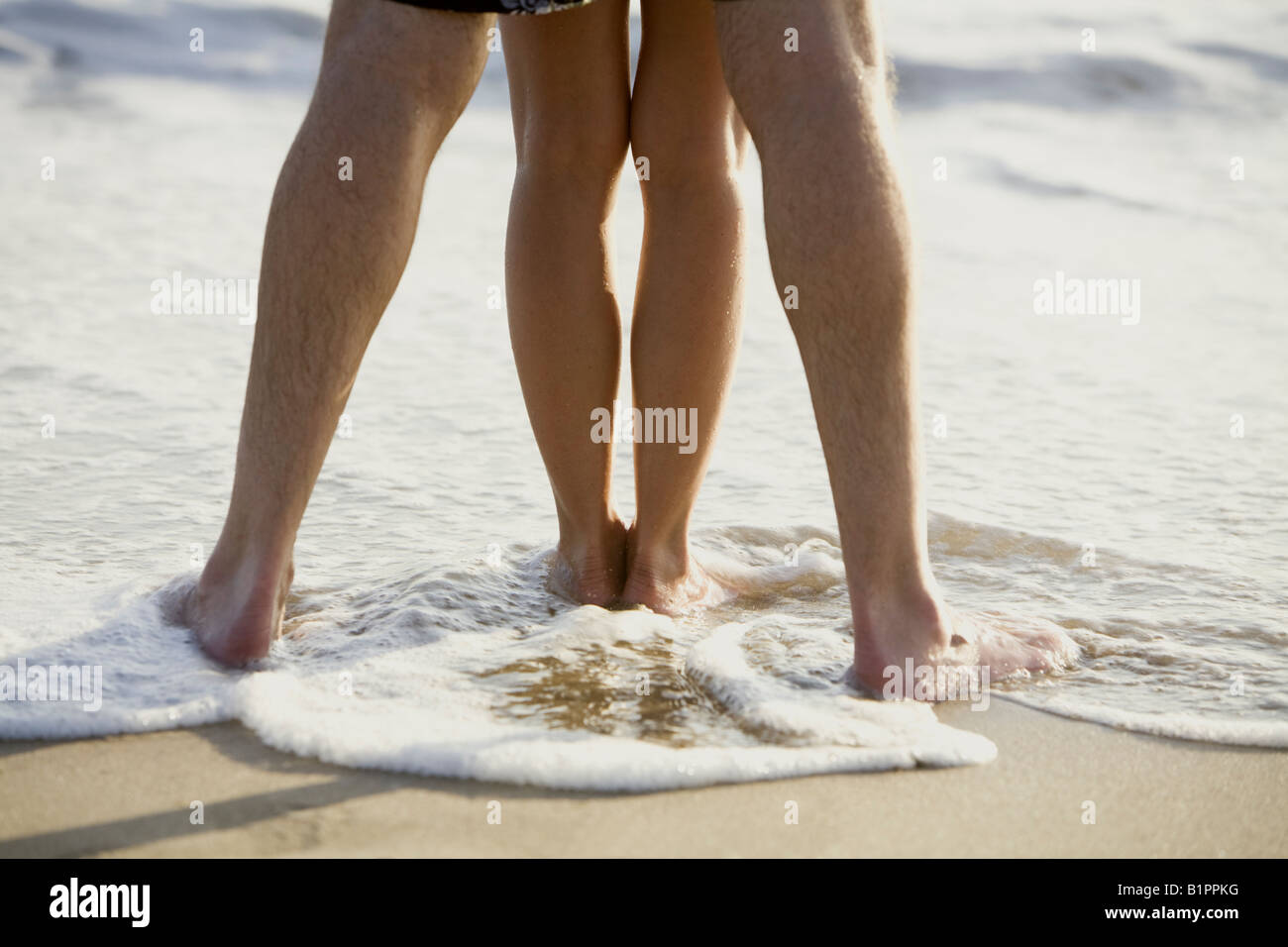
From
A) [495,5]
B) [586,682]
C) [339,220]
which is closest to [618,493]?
[586,682]

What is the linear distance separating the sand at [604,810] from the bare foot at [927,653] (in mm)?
157

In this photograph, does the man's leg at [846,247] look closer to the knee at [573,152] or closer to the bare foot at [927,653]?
the bare foot at [927,653]

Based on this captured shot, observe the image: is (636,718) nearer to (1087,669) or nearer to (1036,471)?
(1087,669)

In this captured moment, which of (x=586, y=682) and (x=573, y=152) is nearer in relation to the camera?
(x=586, y=682)

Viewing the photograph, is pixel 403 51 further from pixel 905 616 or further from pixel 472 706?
pixel 905 616

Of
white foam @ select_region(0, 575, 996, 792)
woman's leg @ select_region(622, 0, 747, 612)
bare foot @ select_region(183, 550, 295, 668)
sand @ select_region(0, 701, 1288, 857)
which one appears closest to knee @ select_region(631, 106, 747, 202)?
woman's leg @ select_region(622, 0, 747, 612)

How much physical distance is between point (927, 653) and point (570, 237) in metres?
0.75

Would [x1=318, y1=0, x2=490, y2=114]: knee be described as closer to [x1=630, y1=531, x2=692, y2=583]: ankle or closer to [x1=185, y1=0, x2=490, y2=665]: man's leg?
[x1=185, y1=0, x2=490, y2=665]: man's leg

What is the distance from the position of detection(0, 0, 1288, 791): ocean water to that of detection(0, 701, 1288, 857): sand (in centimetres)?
4

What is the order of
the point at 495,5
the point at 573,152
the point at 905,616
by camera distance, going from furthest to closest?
the point at 573,152 → the point at 905,616 → the point at 495,5

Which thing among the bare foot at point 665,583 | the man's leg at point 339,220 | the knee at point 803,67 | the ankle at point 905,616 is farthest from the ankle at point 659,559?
the knee at point 803,67

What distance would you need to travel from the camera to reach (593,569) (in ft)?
6.45

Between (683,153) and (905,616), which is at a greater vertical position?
(683,153)

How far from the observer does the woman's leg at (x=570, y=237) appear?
183 centimetres
